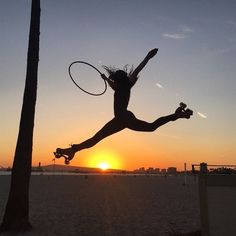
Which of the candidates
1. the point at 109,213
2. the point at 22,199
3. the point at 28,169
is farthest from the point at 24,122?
the point at 109,213

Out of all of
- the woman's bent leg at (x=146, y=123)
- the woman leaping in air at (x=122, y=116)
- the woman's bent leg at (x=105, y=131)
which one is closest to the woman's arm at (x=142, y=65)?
the woman leaping in air at (x=122, y=116)

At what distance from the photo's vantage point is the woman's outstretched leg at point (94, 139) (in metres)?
7.77

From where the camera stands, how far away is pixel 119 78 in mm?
7957

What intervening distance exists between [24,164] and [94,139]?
6.55 m

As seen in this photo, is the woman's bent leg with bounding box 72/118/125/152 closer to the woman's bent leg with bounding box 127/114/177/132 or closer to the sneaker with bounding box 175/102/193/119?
the woman's bent leg with bounding box 127/114/177/132

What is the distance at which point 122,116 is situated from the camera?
302 inches

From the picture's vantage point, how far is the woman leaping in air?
773 cm

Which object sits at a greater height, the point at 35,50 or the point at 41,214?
the point at 35,50

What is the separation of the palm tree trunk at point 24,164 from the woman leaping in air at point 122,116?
237 inches

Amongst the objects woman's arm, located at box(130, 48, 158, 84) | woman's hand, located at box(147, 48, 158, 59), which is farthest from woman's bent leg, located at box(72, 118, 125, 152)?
woman's hand, located at box(147, 48, 158, 59)

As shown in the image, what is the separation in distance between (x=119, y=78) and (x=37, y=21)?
27.0ft

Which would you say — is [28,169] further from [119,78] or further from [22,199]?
[119,78]

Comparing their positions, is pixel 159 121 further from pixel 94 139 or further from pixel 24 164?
pixel 24 164

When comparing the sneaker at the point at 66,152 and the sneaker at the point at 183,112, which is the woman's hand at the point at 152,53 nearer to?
the sneaker at the point at 183,112
